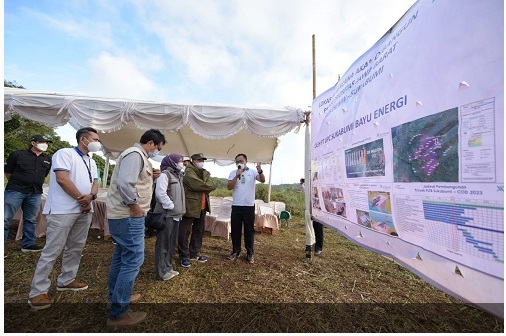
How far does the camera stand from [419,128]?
1382 mm

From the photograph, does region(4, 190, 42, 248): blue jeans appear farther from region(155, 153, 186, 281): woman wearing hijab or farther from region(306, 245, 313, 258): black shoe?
region(306, 245, 313, 258): black shoe

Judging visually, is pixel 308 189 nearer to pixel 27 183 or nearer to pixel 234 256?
pixel 234 256

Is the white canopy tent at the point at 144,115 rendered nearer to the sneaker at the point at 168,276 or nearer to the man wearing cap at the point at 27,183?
the man wearing cap at the point at 27,183

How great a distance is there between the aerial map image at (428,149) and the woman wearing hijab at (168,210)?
218 centimetres

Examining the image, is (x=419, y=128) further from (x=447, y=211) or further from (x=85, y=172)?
(x=85, y=172)

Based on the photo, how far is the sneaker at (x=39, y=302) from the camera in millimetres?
2119

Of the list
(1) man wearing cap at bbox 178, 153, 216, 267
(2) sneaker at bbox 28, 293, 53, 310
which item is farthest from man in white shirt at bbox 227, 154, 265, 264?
(2) sneaker at bbox 28, 293, 53, 310

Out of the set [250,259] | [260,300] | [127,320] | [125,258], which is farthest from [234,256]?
[125,258]

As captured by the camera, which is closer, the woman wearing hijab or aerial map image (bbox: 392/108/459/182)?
aerial map image (bbox: 392/108/459/182)

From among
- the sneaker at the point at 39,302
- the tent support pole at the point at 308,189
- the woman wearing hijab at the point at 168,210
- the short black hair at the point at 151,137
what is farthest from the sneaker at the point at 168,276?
the tent support pole at the point at 308,189

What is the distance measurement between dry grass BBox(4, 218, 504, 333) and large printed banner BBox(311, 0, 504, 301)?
101 cm

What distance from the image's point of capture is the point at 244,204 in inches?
140

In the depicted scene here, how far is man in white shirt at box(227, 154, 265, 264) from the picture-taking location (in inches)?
141

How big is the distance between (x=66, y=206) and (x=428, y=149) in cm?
282
